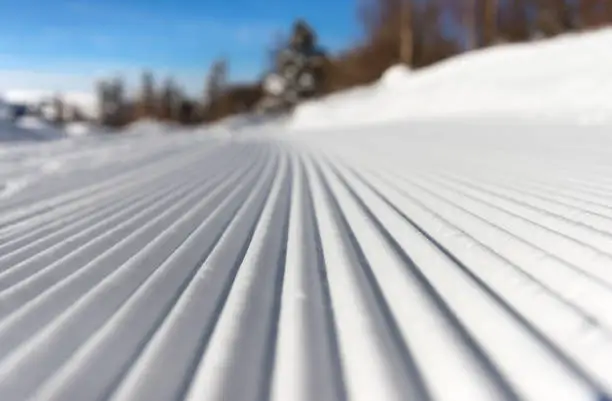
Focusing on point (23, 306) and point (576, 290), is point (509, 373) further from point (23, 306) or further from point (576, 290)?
point (23, 306)

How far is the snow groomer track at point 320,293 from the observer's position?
1906 millimetres

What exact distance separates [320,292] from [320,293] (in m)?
0.02

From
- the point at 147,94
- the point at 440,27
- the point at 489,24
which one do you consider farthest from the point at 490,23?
the point at 147,94

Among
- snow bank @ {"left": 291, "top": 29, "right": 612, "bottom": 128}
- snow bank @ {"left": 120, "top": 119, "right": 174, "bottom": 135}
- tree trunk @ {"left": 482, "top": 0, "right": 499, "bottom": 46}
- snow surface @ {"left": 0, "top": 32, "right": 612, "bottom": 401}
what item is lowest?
snow bank @ {"left": 120, "top": 119, "right": 174, "bottom": 135}

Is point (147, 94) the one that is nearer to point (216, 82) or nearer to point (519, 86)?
point (216, 82)

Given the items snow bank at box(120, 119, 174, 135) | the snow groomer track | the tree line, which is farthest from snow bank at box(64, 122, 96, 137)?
the snow groomer track

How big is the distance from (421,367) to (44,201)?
A: 4500 mm

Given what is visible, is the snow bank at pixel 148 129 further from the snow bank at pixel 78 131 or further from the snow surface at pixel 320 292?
the snow surface at pixel 320 292

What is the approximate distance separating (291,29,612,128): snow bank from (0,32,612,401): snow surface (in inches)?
175

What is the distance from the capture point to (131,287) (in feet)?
9.48

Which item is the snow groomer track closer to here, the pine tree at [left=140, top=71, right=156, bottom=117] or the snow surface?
the snow surface

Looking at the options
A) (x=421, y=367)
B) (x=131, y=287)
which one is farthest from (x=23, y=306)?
(x=421, y=367)

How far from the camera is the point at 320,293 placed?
271 centimetres

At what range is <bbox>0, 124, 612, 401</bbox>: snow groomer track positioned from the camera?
1.91 metres
